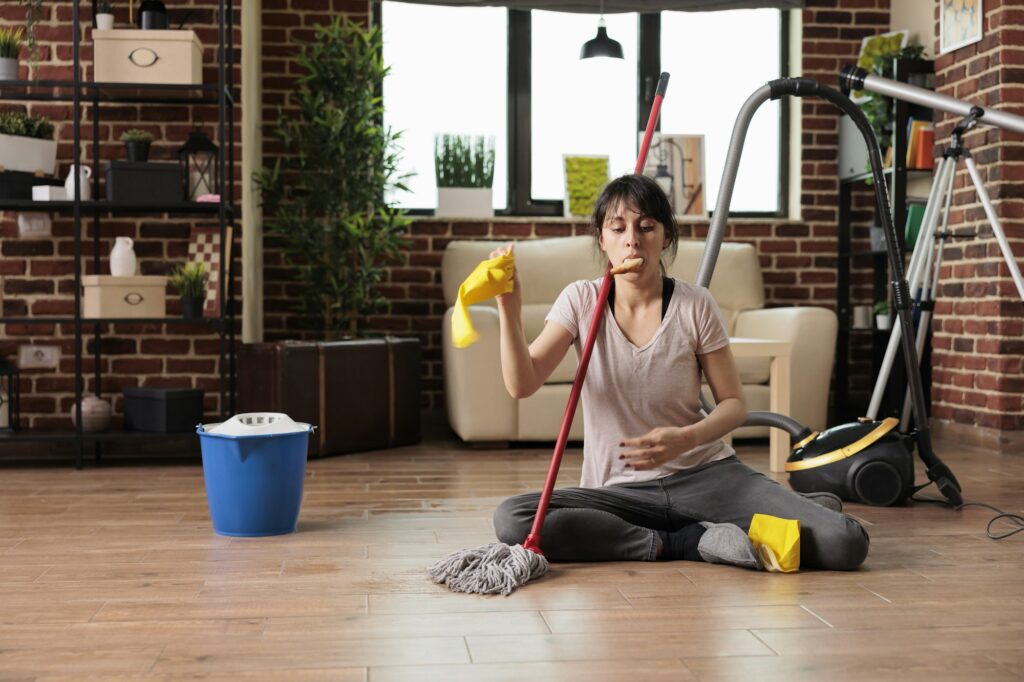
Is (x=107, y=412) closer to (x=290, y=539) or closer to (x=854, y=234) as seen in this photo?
(x=290, y=539)

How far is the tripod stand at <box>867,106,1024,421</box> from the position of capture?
3.96 metres

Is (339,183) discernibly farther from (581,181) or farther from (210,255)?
(581,181)

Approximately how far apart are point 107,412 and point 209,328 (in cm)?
51

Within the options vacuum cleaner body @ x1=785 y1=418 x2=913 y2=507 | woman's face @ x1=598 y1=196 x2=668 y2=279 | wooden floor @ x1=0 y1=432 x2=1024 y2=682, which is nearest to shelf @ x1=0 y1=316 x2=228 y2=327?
wooden floor @ x1=0 y1=432 x2=1024 y2=682

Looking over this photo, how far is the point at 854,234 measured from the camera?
571cm

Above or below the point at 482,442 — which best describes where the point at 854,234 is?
above

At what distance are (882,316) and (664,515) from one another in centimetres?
286

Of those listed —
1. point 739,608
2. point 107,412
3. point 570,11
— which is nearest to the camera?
point 739,608

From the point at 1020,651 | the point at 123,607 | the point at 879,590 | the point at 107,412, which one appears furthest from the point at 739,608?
the point at 107,412

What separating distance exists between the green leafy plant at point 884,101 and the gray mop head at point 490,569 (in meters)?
3.37

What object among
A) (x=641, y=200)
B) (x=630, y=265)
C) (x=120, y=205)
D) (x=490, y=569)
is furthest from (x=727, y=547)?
(x=120, y=205)

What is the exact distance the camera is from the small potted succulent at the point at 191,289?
13.7ft

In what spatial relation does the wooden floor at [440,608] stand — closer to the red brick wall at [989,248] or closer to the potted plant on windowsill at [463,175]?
the red brick wall at [989,248]

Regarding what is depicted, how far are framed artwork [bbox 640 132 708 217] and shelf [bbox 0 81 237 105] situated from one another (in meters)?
2.15
